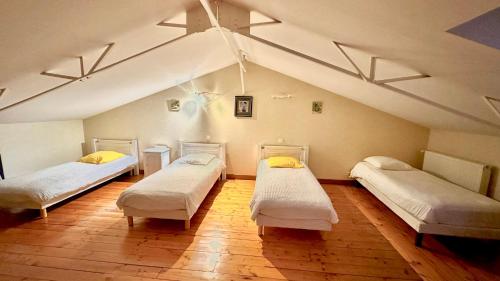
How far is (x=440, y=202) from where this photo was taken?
2258 mm

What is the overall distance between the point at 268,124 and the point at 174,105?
2058mm

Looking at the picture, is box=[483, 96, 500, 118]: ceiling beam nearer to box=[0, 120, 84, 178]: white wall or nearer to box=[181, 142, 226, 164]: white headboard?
box=[181, 142, 226, 164]: white headboard

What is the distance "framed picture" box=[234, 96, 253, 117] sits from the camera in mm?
4168

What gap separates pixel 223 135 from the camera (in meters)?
4.34


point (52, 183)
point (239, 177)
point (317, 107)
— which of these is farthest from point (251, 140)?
point (52, 183)

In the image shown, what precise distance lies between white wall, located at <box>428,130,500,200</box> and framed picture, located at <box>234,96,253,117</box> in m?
3.49

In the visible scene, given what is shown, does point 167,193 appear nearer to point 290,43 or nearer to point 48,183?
point 48,183

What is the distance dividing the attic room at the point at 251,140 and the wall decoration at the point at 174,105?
29mm

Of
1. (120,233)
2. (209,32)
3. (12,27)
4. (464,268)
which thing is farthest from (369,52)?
(120,233)

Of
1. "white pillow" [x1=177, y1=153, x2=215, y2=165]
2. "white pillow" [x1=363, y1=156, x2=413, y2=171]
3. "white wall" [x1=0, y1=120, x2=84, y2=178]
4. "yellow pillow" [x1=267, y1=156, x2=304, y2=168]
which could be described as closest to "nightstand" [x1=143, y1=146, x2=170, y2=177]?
"white pillow" [x1=177, y1=153, x2=215, y2=165]

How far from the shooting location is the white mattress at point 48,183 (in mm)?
2662

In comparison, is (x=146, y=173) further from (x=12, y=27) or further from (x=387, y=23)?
(x=387, y=23)

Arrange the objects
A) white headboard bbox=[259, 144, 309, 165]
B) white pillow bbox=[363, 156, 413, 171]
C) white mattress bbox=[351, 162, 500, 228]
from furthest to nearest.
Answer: white headboard bbox=[259, 144, 309, 165], white pillow bbox=[363, 156, 413, 171], white mattress bbox=[351, 162, 500, 228]

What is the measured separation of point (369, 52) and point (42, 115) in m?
4.71
